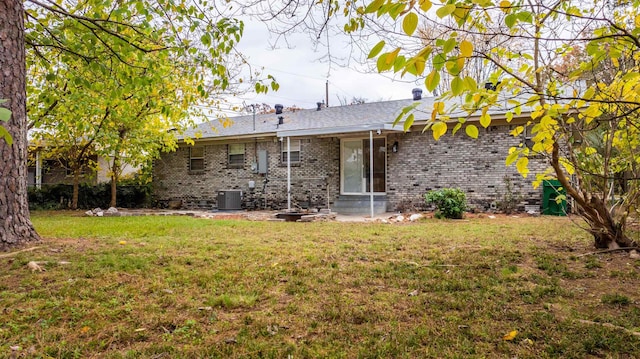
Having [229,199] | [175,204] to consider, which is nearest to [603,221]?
[229,199]

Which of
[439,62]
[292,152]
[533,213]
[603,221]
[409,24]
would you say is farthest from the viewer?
[292,152]

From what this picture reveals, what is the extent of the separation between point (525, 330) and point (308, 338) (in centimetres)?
144

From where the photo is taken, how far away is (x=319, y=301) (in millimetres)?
3238

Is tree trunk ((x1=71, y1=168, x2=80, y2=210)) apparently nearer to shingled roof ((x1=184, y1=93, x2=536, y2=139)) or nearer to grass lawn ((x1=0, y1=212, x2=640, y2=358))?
shingled roof ((x1=184, y1=93, x2=536, y2=139))

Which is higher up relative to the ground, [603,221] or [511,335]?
[603,221]

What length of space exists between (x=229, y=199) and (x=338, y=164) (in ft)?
13.6

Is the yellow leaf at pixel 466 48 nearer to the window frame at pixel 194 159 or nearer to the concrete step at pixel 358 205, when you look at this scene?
the concrete step at pixel 358 205

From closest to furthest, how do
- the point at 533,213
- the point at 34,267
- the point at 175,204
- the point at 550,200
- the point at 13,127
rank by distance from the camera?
the point at 34,267 → the point at 13,127 → the point at 550,200 → the point at 533,213 → the point at 175,204

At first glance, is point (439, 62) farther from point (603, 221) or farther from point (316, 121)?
point (316, 121)

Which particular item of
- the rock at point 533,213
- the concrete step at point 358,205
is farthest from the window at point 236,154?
the rock at point 533,213

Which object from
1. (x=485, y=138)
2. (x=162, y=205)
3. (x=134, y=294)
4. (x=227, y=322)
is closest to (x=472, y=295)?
(x=227, y=322)

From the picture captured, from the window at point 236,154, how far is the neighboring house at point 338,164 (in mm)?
39

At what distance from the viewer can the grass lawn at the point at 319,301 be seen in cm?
241

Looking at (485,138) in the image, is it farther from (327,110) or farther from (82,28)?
(82,28)
